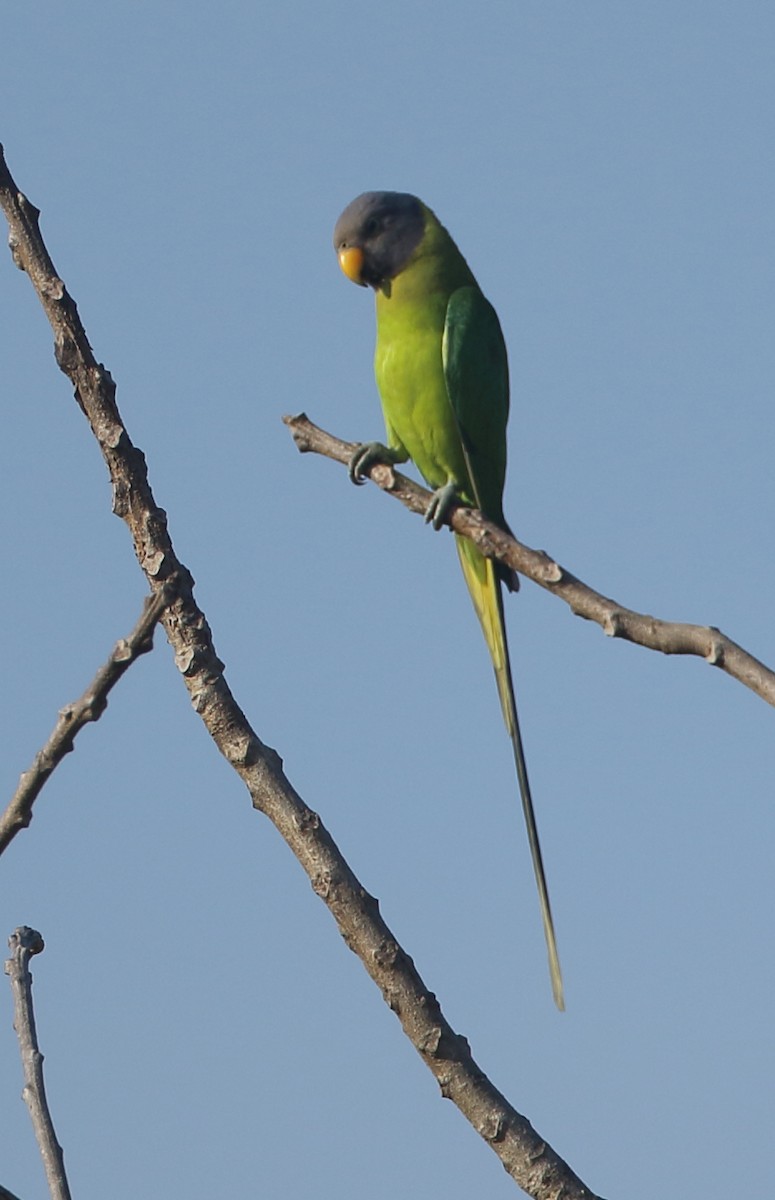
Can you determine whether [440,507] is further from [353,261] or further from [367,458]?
[353,261]

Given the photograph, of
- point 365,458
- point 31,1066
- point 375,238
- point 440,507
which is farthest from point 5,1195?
point 375,238

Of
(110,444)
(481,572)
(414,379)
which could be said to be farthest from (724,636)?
(414,379)

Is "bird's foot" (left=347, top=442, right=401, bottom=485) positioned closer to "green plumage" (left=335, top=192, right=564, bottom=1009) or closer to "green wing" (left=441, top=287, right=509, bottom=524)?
"green plumage" (left=335, top=192, right=564, bottom=1009)

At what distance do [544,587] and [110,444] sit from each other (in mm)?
803

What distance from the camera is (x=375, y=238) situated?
4.66 m

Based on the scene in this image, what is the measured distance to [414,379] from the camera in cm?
441

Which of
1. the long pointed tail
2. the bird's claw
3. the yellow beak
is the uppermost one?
the yellow beak

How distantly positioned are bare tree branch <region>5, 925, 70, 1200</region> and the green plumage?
2.14 meters

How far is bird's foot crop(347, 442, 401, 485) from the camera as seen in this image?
3.74 metres

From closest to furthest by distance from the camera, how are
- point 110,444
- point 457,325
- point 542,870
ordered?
point 110,444
point 542,870
point 457,325

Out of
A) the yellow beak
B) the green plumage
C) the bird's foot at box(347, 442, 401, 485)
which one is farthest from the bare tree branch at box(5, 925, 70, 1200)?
the yellow beak

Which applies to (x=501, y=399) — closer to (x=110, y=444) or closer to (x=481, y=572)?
(x=481, y=572)

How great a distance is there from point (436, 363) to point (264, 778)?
2.29 meters

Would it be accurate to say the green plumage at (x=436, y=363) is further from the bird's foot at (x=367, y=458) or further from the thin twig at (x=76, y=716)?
the thin twig at (x=76, y=716)
